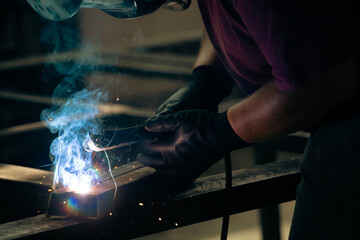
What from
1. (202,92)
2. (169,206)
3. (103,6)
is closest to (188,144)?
(169,206)

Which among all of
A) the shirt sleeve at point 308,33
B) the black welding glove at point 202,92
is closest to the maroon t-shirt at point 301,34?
the shirt sleeve at point 308,33

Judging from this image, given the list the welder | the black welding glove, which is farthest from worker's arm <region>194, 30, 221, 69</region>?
the welder

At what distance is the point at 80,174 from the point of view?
1535 millimetres

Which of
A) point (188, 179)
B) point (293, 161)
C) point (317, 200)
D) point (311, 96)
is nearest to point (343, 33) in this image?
point (311, 96)

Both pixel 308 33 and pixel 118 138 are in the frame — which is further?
pixel 118 138

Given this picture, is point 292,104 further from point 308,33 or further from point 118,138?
point 118,138

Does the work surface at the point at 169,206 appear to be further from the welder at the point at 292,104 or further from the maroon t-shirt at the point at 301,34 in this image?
the maroon t-shirt at the point at 301,34

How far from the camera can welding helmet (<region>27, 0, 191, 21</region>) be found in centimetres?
130

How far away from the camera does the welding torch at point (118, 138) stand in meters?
1.51

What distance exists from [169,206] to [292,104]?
0.45m

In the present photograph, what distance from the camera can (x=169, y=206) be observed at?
1.44 metres

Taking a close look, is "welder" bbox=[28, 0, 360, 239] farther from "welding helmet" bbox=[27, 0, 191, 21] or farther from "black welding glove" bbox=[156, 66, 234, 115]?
"black welding glove" bbox=[156, 66, 234, 115]

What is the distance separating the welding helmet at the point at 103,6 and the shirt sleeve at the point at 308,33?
1.20 feet

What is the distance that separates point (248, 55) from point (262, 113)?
186 mm
